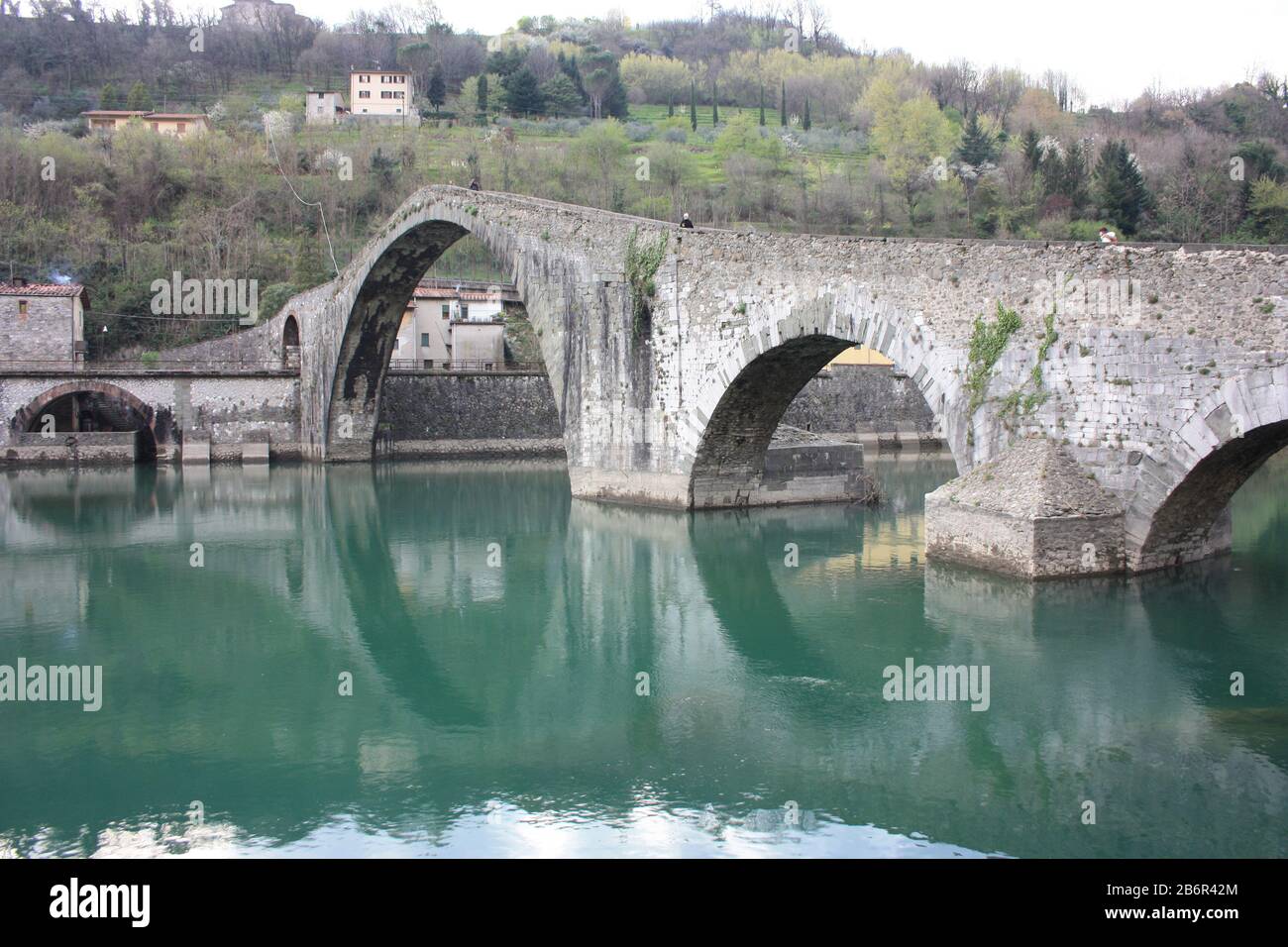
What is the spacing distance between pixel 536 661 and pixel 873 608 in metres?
4.06

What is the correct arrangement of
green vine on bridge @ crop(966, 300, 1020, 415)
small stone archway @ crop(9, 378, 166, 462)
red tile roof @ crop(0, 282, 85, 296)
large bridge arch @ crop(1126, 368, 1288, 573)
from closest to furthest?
large bridge arch @ crop(1126, 368, 1288, 573), green vine on bridge @ crop(966, 300, 1020, 415), small stone archway @ crop(9, 378, 166, 462), red tile roof @ crop(0, 282, 85, 296)

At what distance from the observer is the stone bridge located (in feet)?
41.2

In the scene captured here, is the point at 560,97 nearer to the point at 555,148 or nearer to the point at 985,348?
the point at 555,148

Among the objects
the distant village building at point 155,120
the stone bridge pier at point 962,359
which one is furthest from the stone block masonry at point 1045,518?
the distant village building at point 155,120

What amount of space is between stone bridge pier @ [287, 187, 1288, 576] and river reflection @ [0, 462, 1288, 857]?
3.19 ft

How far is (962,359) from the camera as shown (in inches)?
596

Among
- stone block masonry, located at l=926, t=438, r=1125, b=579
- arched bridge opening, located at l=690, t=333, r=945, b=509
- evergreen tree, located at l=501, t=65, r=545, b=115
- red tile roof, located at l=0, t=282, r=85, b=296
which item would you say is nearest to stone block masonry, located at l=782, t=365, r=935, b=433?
arched bridge opening, located at l=690, t=333, r=945, b=509

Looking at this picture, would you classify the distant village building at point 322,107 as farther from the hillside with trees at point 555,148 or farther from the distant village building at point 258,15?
the distant village building at point 258,15

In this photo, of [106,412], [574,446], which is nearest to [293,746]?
[574,446]

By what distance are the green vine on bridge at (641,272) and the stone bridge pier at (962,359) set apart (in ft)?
0.12

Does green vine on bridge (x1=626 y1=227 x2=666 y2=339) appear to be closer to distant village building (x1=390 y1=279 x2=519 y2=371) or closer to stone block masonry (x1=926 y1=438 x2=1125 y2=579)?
stone block masonry (x1=926 y1=438 x2=1125 y2=579)

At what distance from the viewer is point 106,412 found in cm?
3512

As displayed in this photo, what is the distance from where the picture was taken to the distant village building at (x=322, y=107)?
71794 millimetres

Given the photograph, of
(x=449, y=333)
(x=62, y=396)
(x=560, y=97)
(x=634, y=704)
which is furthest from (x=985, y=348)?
(x=560, y=97)
